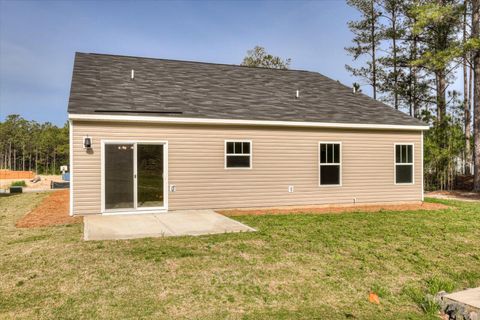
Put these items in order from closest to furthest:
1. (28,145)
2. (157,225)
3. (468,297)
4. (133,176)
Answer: (468,297) < (157,225) < (133,176) < (28,145)

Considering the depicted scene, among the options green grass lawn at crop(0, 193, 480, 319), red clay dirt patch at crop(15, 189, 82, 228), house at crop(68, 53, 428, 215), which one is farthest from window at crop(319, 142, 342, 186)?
red clay dirt patch at crop(15, 189, 82, 228)

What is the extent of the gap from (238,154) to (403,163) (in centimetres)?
639

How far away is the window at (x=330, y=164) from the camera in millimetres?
12430

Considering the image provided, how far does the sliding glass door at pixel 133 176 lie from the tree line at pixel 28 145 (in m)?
48.5

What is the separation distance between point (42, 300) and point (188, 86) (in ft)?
32.1

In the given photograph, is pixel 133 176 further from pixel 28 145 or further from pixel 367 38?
pixel 28 145

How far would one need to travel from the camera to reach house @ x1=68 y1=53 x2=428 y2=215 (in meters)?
10.0

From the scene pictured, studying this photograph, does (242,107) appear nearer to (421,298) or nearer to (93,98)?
(93,98)

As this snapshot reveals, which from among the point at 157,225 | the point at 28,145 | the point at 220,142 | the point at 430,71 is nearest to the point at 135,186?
the point at 157,225

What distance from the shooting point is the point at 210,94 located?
12.7 metres

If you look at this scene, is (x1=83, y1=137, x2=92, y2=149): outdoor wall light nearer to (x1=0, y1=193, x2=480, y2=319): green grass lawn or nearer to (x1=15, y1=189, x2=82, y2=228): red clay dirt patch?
(x1=15, y1=189, x2=82, y2=228): red clay dirt patch

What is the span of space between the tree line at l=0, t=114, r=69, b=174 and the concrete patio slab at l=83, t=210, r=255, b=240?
4948 centimetres

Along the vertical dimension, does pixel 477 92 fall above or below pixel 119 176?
above

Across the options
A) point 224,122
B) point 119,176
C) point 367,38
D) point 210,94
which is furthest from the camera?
point 367,38
